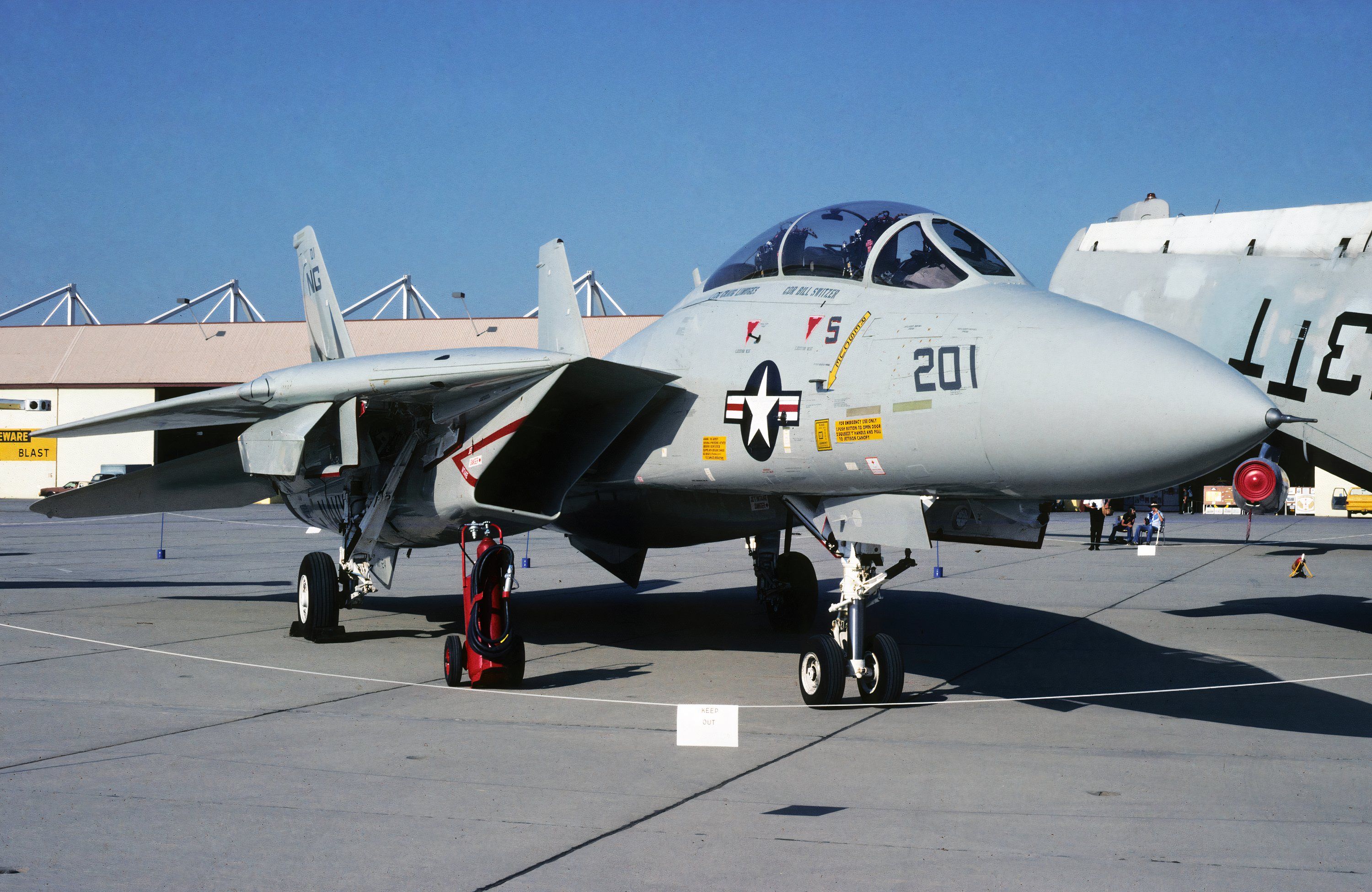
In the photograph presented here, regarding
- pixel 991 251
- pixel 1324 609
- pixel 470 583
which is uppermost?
pixel 991 251

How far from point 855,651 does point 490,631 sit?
2579 millimetres

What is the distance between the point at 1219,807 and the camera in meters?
4.85

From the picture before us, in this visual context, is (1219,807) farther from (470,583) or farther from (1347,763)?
(470,583)

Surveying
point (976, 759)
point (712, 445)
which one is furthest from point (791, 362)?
point (976, 759)

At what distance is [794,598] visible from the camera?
1089 cm

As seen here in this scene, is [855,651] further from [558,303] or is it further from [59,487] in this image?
[59,487]

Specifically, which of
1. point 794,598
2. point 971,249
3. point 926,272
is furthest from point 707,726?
point 794,598

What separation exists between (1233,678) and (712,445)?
463 cm

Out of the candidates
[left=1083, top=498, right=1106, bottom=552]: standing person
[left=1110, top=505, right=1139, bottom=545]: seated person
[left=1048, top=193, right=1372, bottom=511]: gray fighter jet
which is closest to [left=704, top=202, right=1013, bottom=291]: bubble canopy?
[left=1048, top=193, right=1372, bottom=511]: gray fighter jet

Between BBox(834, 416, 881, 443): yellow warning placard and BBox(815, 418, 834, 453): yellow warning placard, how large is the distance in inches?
2.9

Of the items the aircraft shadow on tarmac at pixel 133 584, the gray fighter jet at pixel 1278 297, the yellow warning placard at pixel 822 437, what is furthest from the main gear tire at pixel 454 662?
the gray fighter jet at pixel 1278 297

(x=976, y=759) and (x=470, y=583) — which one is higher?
(x=470, y=583)

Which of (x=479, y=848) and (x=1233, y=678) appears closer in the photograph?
(x=479, y=848)

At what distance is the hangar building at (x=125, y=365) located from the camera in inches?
1923
